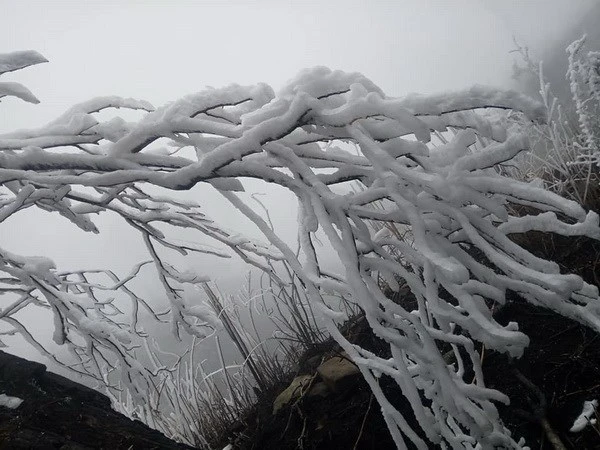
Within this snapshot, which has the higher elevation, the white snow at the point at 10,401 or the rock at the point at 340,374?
the white snow at the point at 10,401

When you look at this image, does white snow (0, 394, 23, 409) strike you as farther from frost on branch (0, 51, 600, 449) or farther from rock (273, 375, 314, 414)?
rock (273, 375, 314, 414)

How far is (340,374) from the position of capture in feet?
6.33

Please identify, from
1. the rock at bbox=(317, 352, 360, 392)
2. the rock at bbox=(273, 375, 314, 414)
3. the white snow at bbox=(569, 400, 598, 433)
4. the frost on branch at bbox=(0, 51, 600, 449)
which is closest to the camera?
the frost on branch at bbox=(0, 51, 600, 449)

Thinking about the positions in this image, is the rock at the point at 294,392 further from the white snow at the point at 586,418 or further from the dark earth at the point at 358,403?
the white snow at the point at 586,418

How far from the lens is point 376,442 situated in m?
1.59

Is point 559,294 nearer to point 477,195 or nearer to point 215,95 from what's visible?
point 477,195

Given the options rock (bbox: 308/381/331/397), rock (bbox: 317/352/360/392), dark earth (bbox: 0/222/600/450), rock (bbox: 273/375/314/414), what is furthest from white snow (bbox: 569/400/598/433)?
Result: rock (bbox: 273/375/314/414)

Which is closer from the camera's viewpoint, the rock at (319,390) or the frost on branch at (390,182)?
the frost on branch at (390,182)

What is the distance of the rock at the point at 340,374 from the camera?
190cm

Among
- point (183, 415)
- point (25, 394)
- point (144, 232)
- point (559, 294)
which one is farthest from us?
point (183, 415)

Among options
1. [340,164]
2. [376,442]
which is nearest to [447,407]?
[340,164]

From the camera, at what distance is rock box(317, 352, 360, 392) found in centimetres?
190

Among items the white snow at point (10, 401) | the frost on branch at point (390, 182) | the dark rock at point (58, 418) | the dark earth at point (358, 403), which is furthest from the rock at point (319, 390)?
the white snow at point (10, 401)

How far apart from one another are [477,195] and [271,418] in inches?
68.0
